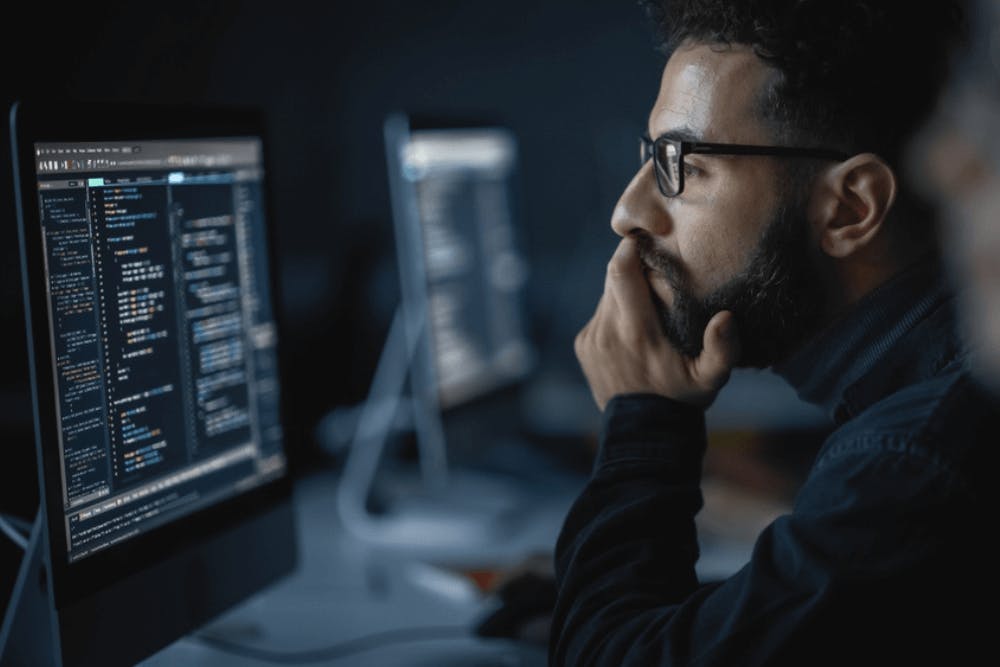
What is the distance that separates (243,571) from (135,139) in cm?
51

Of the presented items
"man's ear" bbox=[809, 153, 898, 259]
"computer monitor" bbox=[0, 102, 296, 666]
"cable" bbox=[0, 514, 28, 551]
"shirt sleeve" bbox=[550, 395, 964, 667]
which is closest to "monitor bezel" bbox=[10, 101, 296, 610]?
"computer monitor" bbox=[0, 102, 296, 666]

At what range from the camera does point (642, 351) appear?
3.86 ft

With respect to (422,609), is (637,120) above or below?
above

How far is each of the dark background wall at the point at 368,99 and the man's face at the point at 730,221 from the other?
3.03 feet

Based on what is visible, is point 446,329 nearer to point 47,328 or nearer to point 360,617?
point 360,617

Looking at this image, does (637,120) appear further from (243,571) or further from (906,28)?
(243,571)

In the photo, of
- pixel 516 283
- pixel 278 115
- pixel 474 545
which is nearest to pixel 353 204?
pixel 278 115

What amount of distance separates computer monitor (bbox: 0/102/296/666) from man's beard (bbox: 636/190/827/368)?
504 millimetres

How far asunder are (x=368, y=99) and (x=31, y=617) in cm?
164

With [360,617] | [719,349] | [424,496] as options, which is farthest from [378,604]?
[719,349]

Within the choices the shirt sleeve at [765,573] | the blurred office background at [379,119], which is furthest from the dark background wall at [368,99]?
the shirt sleeve at [765,573]

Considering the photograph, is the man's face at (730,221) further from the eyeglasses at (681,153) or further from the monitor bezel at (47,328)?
the monitor bezel at (47,328)

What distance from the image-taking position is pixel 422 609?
1426mm

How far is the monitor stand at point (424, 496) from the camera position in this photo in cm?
170
